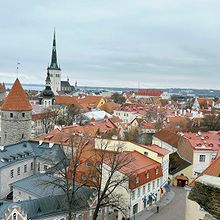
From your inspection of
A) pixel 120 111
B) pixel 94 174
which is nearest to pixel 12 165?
pixel 94 174

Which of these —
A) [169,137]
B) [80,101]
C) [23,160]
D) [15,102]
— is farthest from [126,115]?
[23,160]

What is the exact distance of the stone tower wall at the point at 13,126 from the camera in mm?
39375

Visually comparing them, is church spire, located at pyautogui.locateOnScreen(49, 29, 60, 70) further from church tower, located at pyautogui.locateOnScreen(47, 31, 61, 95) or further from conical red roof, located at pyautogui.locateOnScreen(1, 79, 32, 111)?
conical red roof, located at pyautogui.locateOnScreen(1, 79, 32, 111)

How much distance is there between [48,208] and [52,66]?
335ft

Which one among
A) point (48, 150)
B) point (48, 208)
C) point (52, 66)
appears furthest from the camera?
point (52, 66)

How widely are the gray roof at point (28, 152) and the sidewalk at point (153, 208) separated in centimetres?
828

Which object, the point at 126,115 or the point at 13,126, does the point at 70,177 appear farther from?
the point at 126,115

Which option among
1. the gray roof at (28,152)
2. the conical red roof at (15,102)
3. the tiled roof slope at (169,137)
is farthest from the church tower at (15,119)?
the tiled roof slope at (169,137)

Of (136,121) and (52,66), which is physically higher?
(52,66)

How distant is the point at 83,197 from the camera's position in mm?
23250

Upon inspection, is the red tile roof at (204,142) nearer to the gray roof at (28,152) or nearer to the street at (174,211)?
the street at (174,211)

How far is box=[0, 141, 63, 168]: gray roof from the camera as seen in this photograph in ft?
99.8

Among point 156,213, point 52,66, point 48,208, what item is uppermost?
point 52,66

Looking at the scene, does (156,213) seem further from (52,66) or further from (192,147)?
(52,66)
